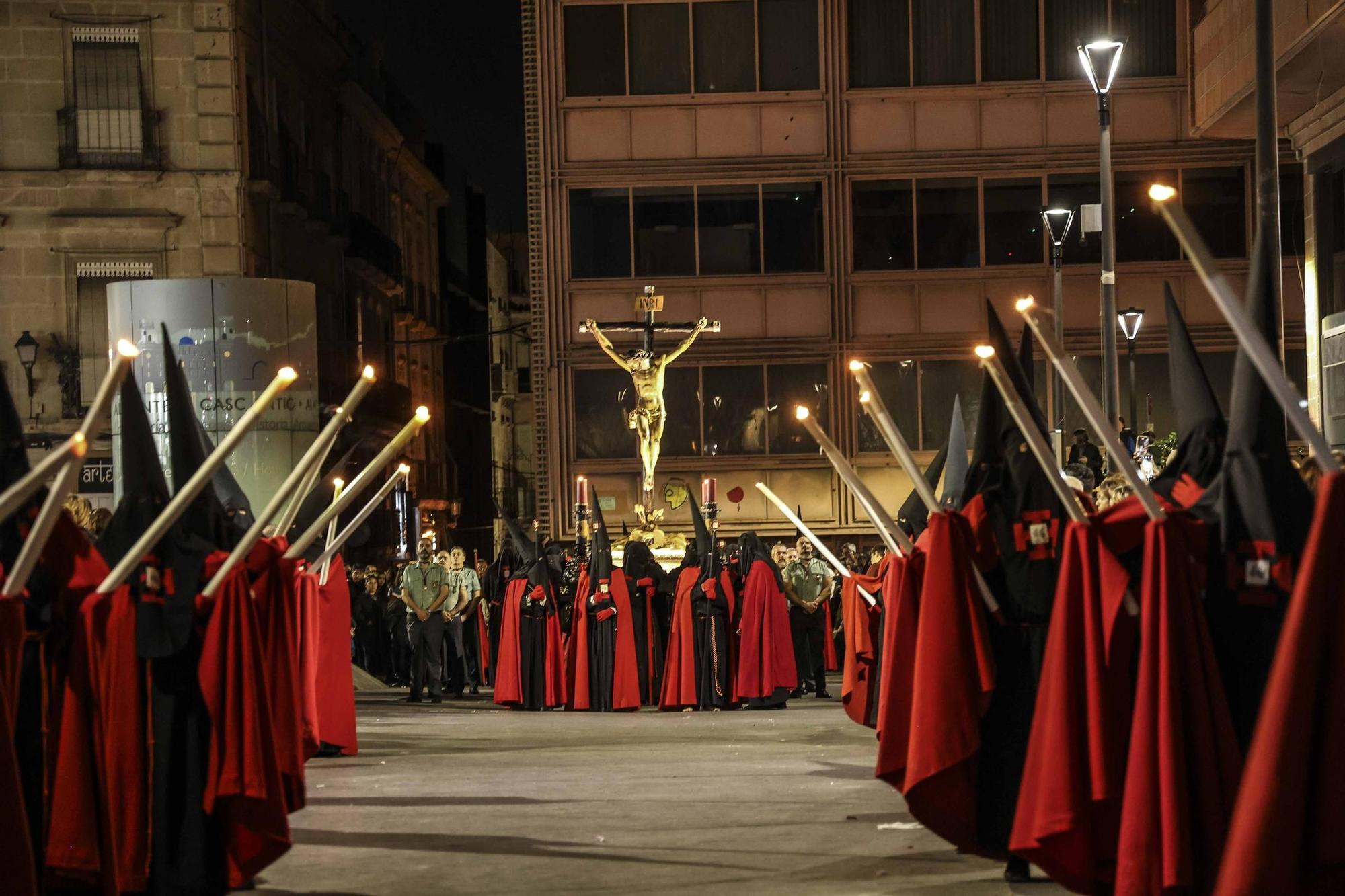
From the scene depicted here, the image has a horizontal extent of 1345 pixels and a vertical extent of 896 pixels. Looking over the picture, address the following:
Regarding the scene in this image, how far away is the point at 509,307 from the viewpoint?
262 ft

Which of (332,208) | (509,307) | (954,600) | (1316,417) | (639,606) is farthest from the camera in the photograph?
(509,307)

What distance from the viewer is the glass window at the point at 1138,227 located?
3381cm

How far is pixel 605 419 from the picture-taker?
33.7 metres

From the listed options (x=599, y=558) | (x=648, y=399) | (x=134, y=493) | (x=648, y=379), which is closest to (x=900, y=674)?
(x=134, y=493)

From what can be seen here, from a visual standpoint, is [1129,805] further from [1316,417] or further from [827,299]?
[827,299]

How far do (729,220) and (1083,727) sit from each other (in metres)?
27.0

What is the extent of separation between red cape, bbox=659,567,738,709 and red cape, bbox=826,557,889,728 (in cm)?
593

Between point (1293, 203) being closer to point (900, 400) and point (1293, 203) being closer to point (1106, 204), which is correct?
point (900, 400)

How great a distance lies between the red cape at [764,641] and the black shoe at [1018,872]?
38.1ft

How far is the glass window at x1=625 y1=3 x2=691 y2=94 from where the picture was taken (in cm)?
3375

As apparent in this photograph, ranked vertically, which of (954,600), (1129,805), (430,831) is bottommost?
(430,831)

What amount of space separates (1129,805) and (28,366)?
28.7 m

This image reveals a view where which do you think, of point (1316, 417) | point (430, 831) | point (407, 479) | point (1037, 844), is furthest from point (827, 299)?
point (1037, 844)

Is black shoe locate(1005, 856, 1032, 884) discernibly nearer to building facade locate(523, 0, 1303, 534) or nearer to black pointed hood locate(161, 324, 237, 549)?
black pointed hood locate(161, 324, 237, 549)
